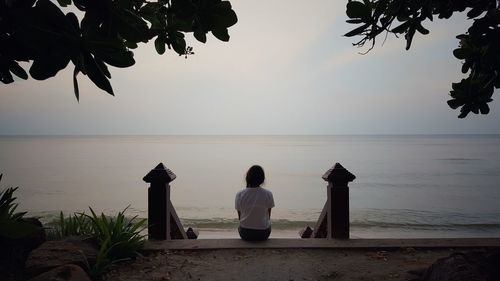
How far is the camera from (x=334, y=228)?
16.5ft

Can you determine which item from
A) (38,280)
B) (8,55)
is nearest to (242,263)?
(38,280)

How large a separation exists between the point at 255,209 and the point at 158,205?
156cm

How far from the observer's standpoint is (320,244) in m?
4.75

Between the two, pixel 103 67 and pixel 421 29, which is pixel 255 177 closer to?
pixel 421 29

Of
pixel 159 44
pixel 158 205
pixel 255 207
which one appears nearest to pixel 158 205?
pixel 158 205

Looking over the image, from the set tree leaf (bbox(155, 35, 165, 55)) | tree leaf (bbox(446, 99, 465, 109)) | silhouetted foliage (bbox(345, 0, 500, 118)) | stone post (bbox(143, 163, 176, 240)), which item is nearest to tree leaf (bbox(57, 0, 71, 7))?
tree leaf (bbox(155, 35, 165, 55))

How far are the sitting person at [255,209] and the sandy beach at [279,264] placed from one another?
1.24 feet

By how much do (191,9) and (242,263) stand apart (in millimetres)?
3468

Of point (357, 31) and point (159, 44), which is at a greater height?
point (357, 31)

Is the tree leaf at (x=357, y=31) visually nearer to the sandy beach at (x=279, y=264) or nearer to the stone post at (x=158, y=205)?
the sandy beach at (x=279, y=264)

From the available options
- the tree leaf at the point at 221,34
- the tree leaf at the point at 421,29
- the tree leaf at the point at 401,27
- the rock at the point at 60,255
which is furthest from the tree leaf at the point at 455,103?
the rock at the point at 60,255

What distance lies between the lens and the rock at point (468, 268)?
2.68 m

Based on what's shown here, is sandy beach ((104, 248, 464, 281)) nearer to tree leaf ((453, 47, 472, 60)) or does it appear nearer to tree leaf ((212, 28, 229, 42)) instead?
tree leaf ((453, 47, 472, 60))

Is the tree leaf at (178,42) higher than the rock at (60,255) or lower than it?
higher
